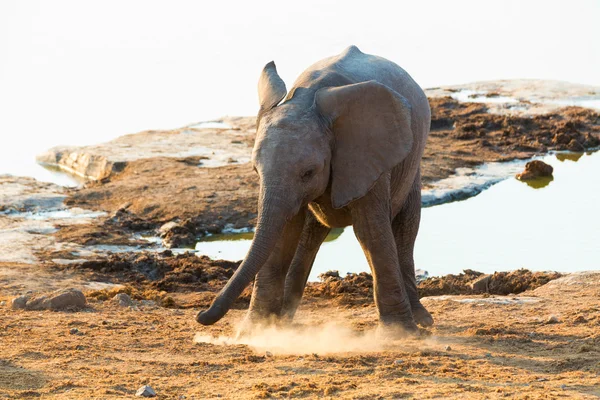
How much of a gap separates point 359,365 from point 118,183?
10216mm

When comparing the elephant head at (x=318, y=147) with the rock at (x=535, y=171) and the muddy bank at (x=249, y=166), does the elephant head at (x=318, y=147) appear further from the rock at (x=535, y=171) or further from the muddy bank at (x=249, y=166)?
the rock at (x=535, y=171)

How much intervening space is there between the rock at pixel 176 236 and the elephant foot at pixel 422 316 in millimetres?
5139

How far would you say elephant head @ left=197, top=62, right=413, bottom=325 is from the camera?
7.56m

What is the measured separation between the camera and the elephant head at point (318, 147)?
756 centimetres

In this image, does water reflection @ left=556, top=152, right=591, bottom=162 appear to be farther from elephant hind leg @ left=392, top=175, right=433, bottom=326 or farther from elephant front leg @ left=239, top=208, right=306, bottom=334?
elephant front leg @ left=239, top=208, right=306, bottom=334

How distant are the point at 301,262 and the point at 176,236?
16.6ft

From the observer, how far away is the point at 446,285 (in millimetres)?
11219

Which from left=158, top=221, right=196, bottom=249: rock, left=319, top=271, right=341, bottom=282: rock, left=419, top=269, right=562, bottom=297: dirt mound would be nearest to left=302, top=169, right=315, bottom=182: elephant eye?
left=419, top=269, right=562, bottom=297: dirt mound

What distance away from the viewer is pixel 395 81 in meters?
9.03

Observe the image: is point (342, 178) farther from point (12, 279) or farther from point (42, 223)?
point (42, 223)

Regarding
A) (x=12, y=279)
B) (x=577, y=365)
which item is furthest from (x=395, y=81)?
(x=12, y=279)

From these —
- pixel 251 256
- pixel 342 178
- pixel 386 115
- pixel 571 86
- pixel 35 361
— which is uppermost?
pixel 571 86

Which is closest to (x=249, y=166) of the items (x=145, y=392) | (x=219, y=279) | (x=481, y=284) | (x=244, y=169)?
(x=244, y=169)

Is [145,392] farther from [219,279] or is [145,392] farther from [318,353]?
[219,279]
